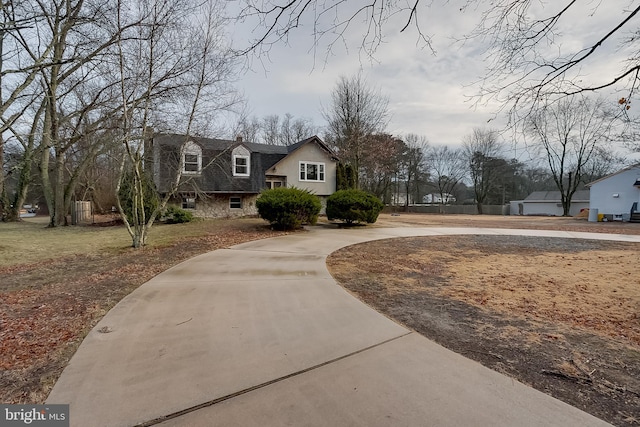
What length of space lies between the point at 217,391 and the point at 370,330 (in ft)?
5.12

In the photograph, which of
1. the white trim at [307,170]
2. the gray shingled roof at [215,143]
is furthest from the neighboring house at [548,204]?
the gray shingled roof at [215,143]

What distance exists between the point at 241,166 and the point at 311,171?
17.0ft

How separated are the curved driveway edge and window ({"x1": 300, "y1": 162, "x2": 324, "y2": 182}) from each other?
18.4 m

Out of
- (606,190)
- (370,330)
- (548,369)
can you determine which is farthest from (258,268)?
(606,190)

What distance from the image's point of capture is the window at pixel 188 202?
18.1 meters

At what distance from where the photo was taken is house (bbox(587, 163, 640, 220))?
2264cm

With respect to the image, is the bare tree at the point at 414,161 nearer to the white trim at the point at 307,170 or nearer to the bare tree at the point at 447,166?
the bare tree at the point at 447,166

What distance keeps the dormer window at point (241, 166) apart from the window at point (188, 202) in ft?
10.0

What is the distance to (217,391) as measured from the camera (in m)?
2.02

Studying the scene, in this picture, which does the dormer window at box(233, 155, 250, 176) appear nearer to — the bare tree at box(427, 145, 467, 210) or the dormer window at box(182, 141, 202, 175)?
the dormer window at box(182, 141, 202, 175)

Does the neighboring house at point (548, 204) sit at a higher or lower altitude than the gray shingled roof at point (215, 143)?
lower

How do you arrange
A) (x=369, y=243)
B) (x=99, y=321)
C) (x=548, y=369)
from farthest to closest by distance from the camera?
(x=369, y=243) < (x=99, y=321) < (x=548, y=369)

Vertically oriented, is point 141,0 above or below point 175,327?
above

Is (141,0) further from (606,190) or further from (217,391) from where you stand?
(606,190)
